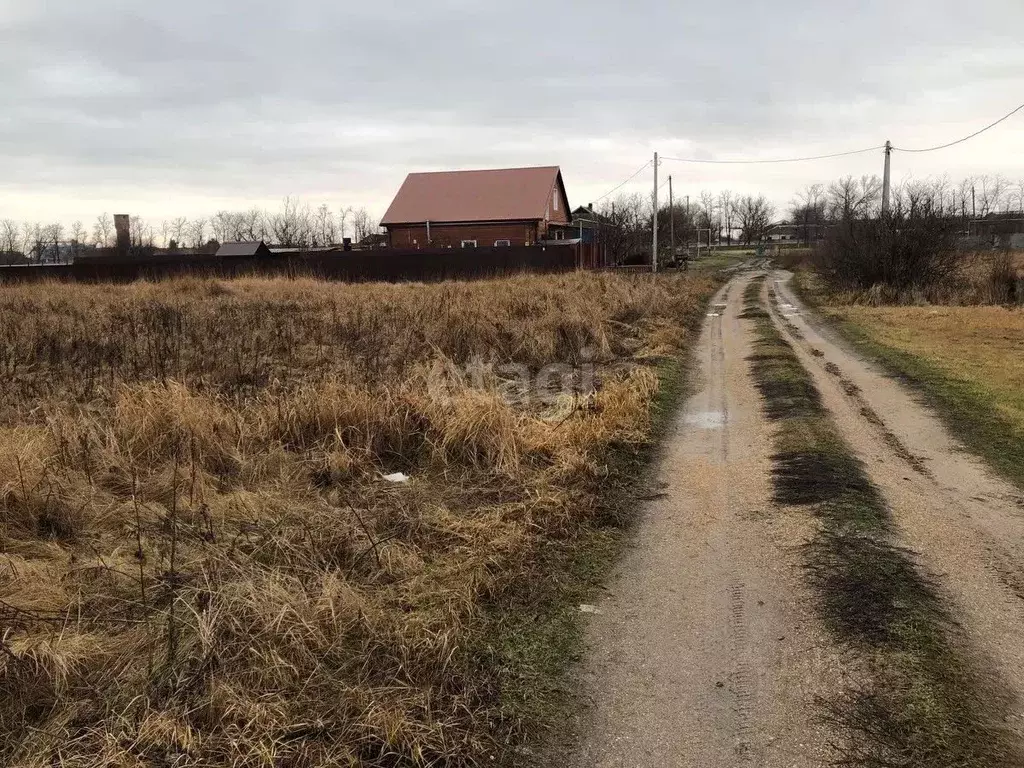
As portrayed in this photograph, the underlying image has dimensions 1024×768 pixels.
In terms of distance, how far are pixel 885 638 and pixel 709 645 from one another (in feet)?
2.61

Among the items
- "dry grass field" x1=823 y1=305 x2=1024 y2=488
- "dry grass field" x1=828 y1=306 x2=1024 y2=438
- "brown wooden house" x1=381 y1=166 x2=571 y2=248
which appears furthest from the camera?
"brown wooden house" x1=381 y1=166 x2=571 y2=248

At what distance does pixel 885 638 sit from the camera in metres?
3.14

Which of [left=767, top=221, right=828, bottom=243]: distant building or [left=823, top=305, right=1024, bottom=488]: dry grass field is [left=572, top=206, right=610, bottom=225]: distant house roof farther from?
[left=767, top=221, right=828, bottom=243]: distant building

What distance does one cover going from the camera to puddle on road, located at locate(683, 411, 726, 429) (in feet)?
24.1

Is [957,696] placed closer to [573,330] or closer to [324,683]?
[324,683]

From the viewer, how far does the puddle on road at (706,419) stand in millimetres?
7344

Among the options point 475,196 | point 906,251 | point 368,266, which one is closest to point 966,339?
point 906,251

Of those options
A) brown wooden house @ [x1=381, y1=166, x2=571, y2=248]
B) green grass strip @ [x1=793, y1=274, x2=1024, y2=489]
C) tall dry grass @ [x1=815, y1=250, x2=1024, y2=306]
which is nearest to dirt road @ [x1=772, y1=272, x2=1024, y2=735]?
green grass strip @ [x1=793, y1=274, x2=1024, y2=489]

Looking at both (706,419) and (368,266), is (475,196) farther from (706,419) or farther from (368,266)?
(706,419)

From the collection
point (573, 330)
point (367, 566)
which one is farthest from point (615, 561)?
point (573, 330)

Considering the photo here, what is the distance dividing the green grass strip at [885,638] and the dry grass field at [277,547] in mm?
1403

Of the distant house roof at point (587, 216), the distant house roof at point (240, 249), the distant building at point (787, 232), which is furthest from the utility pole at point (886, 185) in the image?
the distant building at point (787, 232)

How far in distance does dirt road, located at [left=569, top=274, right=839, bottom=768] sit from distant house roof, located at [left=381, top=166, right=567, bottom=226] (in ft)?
132

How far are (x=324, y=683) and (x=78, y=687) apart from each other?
994 mm
